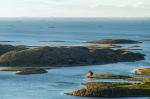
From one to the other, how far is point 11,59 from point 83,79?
31998 millimetres

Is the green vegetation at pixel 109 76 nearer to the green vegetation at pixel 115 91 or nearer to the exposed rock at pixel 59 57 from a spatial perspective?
the green vegetation at pixel 115 91

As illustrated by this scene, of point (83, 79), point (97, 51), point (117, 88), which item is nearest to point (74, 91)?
point (117, 88)

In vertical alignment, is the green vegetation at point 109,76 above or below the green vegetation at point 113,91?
above

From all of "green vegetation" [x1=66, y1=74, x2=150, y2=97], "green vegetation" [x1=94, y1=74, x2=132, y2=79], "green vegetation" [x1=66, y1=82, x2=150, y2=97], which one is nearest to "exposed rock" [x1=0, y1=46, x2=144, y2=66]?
"green vegetation" [x1=94, y1=74, x2=132, y2=79]

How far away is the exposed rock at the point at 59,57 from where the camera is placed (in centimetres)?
12238

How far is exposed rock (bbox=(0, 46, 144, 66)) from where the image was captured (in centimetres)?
12238

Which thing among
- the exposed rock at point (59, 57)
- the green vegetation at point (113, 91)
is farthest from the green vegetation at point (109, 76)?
the exposed rock at point (59, 57)

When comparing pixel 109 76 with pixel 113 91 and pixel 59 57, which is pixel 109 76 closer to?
pixel 113 91

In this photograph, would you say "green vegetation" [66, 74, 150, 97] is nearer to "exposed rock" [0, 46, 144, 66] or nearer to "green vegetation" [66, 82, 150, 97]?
"green vegetation" [66, 82, 150, 97]

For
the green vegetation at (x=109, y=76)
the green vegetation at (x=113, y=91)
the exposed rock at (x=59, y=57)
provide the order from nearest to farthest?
the green vegetation at (x=113, y=91)
the green vegetation at (x=109, y=76)
the exposed rock at (x=59, y=57)

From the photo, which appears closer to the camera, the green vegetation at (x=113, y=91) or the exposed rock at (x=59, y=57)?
the green vegetation at (x=113, y=91)

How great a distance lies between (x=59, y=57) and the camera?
125 metres

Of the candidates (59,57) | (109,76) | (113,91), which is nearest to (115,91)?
(113,91)

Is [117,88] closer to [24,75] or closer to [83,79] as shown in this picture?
[83,79]
